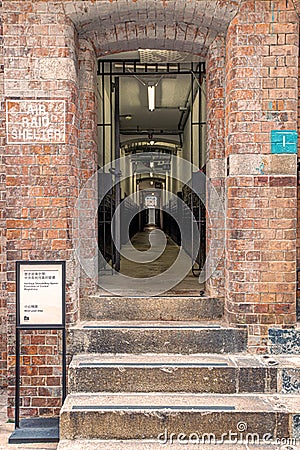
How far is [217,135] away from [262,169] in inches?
27.1

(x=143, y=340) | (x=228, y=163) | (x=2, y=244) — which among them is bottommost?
(x=143, y=340)

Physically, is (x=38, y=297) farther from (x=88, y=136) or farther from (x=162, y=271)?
(x=162, y=271)

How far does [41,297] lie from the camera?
3.71m

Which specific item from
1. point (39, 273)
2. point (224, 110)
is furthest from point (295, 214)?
point (39, 273)

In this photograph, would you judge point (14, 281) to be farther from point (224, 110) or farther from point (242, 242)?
point (224, 110)

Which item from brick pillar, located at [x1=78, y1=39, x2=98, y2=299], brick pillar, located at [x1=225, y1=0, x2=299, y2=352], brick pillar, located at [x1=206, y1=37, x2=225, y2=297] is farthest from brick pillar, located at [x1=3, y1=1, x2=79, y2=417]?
brick pillar, located at [x1=225, y1=0, x2=299, y2=352]

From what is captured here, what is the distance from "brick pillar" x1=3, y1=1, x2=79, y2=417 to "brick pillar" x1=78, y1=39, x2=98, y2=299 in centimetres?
36

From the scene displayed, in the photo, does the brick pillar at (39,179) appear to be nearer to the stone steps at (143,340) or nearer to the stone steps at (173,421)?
the stone steps at (143,340)

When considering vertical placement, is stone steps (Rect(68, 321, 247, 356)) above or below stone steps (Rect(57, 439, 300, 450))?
above

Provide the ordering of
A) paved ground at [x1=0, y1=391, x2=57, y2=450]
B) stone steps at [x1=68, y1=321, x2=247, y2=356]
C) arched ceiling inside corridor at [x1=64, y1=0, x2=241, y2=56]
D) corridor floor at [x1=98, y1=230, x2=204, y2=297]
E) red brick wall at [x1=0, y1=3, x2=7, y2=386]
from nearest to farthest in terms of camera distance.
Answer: paved ground at [x1=0, y1=391, x2=57, y2=450], arched ceiling inside corridor at [x1=64, y1=0, x2=241, y2=56], stone steps at [x1=68, y1=321, x2=247, y2=356], red brick wall at [x1=0, y1=3, x2=7, y2=386], corridor floor at [x1=98, y1=230, x2=204, y2=297]

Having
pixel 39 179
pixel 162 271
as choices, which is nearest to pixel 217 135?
pixel 39 179

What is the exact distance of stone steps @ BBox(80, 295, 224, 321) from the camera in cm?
438

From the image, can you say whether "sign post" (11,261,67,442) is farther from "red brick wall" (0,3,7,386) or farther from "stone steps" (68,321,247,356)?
"red brick wall" (0,3,7,386)

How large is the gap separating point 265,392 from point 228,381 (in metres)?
0.32
